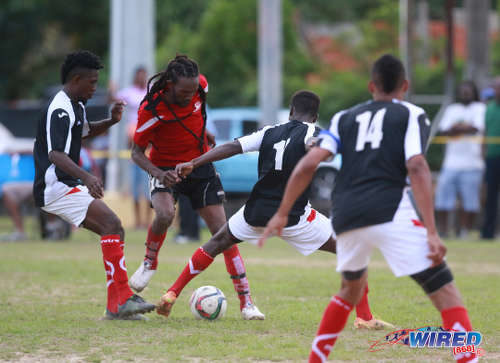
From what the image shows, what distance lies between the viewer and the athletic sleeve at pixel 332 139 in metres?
4.97

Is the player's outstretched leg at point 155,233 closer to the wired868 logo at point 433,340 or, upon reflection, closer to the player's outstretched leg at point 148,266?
the player's outstretched leg at point 148,266

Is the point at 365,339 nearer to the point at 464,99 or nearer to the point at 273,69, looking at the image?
the point at 464,99

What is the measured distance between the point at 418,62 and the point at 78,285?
29087mm

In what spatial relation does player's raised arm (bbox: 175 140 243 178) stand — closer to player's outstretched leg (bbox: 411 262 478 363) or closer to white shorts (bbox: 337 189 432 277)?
white shorts (bbox: 337 189 432 277)

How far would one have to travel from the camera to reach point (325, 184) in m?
16.9

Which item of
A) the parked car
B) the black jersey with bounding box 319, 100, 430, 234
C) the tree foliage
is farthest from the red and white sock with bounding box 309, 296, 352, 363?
the tree foliage

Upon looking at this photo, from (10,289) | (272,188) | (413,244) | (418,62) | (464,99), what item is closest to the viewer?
(413,244)

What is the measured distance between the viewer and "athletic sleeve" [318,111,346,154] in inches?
196

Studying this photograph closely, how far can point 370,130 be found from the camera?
4938 millimetres

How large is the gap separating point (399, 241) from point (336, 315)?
0.54 metres

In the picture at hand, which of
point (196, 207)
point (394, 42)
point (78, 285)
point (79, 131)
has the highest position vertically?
point (394, 42)

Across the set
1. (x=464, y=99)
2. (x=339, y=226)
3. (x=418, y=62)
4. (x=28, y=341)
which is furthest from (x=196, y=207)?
(x=418, y=62)

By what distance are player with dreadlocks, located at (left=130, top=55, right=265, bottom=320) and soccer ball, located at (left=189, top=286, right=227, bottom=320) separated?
20 cm

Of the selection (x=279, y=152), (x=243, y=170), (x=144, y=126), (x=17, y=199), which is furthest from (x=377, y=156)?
(x=243, y=170)
